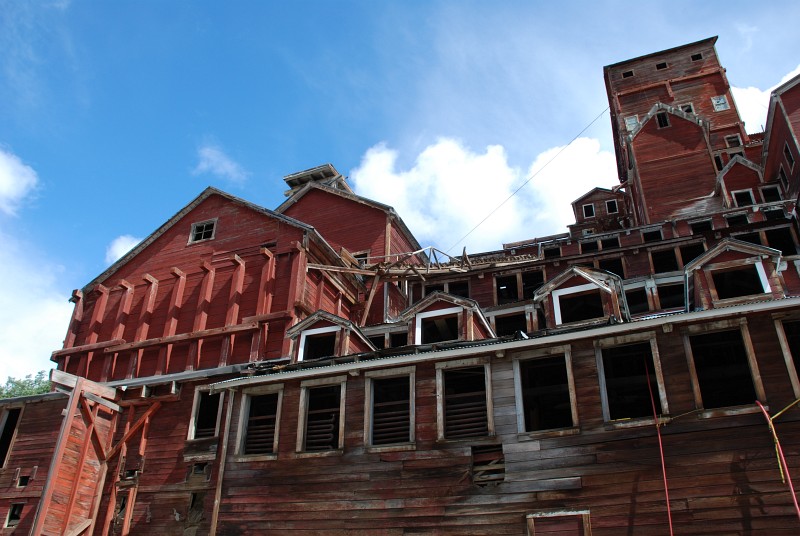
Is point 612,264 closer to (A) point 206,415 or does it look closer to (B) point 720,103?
(A) point 206,415

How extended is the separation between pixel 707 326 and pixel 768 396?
7.47ft

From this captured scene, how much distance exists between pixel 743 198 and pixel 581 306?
22256 millimetres

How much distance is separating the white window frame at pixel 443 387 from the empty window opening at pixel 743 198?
2764cm

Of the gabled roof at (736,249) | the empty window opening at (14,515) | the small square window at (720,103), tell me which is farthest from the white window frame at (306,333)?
the small square window at (720,103)

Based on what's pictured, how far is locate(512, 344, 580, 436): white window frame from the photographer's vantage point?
58.1ft

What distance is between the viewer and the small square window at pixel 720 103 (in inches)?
2143

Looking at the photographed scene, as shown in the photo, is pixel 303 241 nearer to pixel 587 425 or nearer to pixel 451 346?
pixel 451 346

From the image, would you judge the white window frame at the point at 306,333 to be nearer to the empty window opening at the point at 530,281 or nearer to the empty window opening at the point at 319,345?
the empty window opening at the point at 319,345

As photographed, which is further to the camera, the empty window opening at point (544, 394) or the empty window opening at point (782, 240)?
the empty window opening at point (782, 240)

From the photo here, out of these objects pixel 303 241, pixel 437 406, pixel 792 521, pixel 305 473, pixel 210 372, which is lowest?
pixel 792 521

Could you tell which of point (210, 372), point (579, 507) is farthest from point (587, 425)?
point (210, 372)

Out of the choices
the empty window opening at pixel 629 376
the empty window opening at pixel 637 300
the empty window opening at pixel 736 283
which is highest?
the empty window opening at pixel 637 300

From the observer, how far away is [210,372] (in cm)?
2531

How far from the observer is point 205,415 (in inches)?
998
